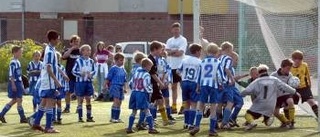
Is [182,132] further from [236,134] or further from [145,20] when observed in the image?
[145,20]

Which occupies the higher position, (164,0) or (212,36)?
(164,0)

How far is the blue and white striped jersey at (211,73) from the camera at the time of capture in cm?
1455

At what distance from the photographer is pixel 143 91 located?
1493 cm

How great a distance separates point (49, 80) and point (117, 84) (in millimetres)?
2377

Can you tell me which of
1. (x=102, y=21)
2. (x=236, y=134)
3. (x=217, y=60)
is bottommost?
(x=236, y=134)

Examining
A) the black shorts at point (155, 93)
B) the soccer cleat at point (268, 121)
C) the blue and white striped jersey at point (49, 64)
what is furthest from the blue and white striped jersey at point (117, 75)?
the soccer cleat at point (268, 121)

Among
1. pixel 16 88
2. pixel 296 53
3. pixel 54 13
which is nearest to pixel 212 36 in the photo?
pixel 296 53

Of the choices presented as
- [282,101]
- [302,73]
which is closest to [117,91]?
[282,101]

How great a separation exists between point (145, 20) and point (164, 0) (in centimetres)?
212

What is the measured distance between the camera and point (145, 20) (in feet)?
124

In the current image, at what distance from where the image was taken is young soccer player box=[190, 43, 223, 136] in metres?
14.5

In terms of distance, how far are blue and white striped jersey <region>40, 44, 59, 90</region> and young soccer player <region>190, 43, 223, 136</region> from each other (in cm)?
252

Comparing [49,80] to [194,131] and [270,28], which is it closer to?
[194,131]

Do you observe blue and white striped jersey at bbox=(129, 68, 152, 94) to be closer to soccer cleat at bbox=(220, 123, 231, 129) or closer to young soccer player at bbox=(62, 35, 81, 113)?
soccer cleat at bbox=(220, 123, 231, 129)
